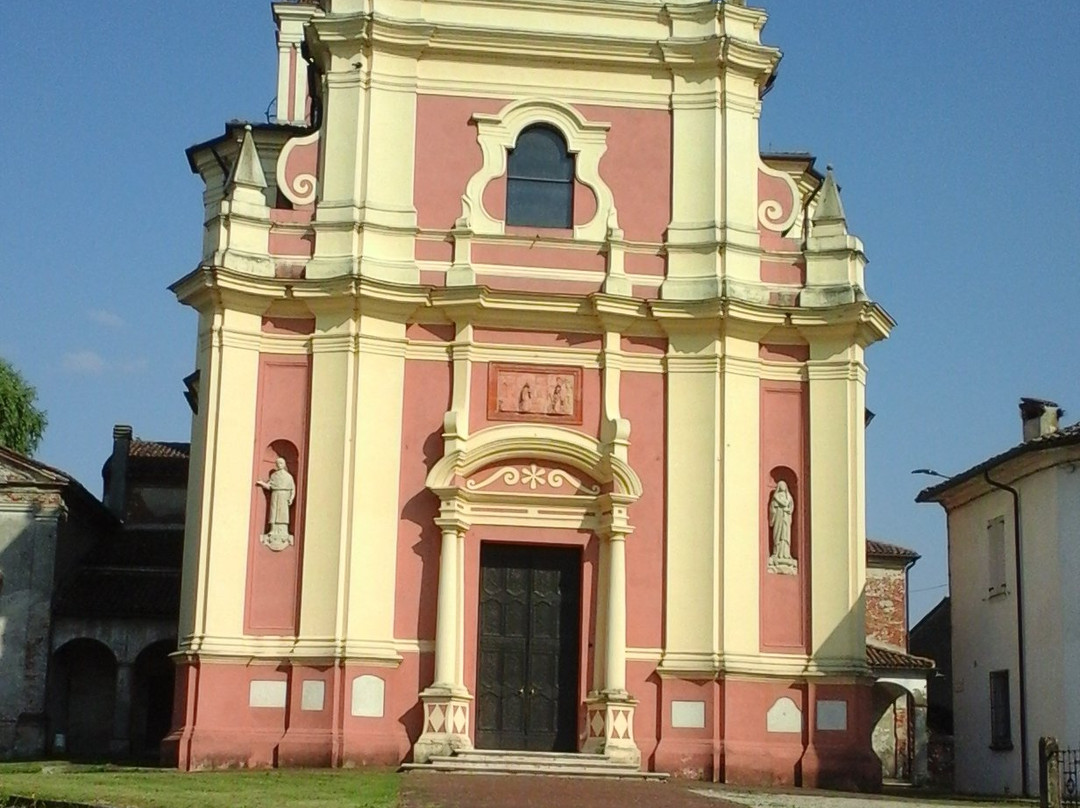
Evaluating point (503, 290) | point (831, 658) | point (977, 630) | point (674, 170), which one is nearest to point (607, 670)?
point (831, 658)

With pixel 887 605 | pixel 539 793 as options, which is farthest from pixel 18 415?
pixel 539 793

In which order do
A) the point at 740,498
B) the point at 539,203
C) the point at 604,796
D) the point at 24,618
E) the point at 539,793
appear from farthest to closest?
1. the point at 24,618
2. the point at 539,203
3. the point at 740,498
4. the point at 604,796
5. the point at 539,793

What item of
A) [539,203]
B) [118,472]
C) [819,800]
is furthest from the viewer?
[118,472]

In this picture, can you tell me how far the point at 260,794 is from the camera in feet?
56.6

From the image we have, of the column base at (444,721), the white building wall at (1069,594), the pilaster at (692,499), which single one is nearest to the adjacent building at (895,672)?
the white building wall at (1069,594)

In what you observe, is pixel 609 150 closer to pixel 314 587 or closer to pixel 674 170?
pixel 674 170

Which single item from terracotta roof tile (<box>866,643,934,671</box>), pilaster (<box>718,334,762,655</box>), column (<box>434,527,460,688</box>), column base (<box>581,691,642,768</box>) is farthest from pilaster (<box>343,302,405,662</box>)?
terracotta roof tile (<box>866,643,934,671</box>)

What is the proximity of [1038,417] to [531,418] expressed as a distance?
10715mm

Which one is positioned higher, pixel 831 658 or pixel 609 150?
pixel 609 150

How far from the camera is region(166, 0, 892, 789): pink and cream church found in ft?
75.0

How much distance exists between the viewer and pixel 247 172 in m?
24.5

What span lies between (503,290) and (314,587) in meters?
5.04

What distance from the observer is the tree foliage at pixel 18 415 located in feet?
161

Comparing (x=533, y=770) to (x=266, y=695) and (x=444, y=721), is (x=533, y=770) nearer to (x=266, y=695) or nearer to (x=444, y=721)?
(x=444, y=721)
